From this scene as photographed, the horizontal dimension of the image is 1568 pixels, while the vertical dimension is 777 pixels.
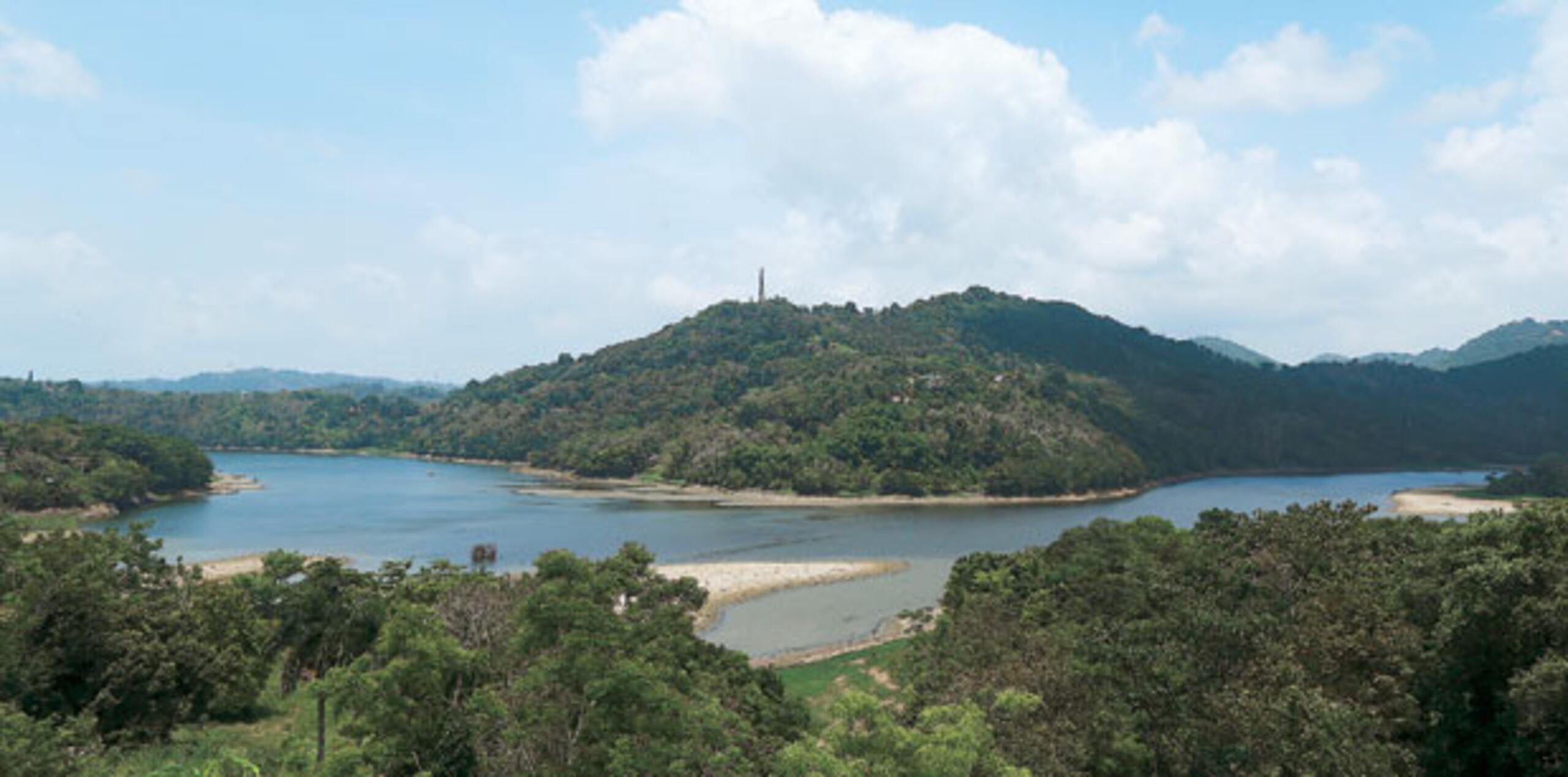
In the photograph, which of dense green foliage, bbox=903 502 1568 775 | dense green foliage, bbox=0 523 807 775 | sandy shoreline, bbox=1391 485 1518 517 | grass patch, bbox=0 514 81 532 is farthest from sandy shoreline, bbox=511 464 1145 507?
dense green foliage, bbox=903 502 1568 775

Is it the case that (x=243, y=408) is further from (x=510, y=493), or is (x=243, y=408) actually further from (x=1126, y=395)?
(x=1126, y=395)

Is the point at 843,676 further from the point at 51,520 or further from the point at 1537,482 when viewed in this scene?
the point at 1537,482

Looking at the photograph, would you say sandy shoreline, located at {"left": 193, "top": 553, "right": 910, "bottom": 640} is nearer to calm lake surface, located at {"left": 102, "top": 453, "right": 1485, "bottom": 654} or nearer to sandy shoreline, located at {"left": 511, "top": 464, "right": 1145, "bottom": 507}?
calm lake surface, located at {"left": 102, "top": 453, "right": 1485, "bottom": 654}

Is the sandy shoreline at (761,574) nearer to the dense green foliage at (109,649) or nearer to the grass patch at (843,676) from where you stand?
the grass patch at (843,676)

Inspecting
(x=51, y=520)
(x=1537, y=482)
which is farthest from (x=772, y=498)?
(x=1537, y=482)

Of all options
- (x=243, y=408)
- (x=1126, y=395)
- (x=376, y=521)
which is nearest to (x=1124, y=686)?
(x=376, y=521)

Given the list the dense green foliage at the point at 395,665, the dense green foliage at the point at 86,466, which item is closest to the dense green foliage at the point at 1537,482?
the dense green foliage at the point at 395,665
